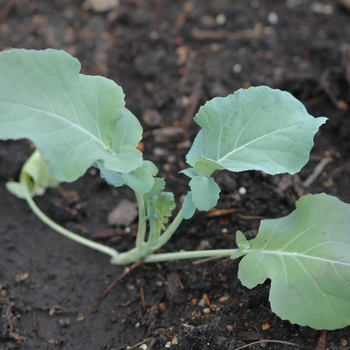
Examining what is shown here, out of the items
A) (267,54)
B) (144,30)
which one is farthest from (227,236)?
(144,30)

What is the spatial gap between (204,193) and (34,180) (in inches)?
41.6

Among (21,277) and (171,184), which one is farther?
(171,184)

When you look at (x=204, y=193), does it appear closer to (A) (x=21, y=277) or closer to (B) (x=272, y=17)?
(A) (x=21, y=277)

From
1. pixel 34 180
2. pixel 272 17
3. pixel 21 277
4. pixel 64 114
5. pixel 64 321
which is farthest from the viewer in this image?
pixel 272 17

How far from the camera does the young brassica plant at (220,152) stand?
1557 millimetres

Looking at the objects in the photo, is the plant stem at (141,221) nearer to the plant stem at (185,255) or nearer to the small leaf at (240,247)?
the plant stem at (185,255)

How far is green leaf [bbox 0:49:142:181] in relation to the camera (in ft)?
4.95

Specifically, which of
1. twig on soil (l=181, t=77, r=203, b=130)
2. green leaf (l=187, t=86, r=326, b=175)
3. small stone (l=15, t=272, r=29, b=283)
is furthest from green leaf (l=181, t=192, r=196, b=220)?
twig on soil (l=181, t=77, r=203, b=130)

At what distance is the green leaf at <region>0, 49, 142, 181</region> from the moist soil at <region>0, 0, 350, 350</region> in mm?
682

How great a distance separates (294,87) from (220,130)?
46.5 inches

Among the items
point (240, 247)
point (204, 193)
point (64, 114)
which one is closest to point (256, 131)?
point (204, 193)

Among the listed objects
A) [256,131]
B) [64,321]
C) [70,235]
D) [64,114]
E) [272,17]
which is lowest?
[64,321]

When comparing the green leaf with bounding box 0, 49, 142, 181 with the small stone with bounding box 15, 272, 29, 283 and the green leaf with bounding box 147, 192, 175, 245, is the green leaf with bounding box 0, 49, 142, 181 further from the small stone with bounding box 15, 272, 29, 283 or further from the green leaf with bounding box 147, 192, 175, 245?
the small stone with bounding box 15, 272, 29, 283

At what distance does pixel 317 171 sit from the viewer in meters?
2.50
